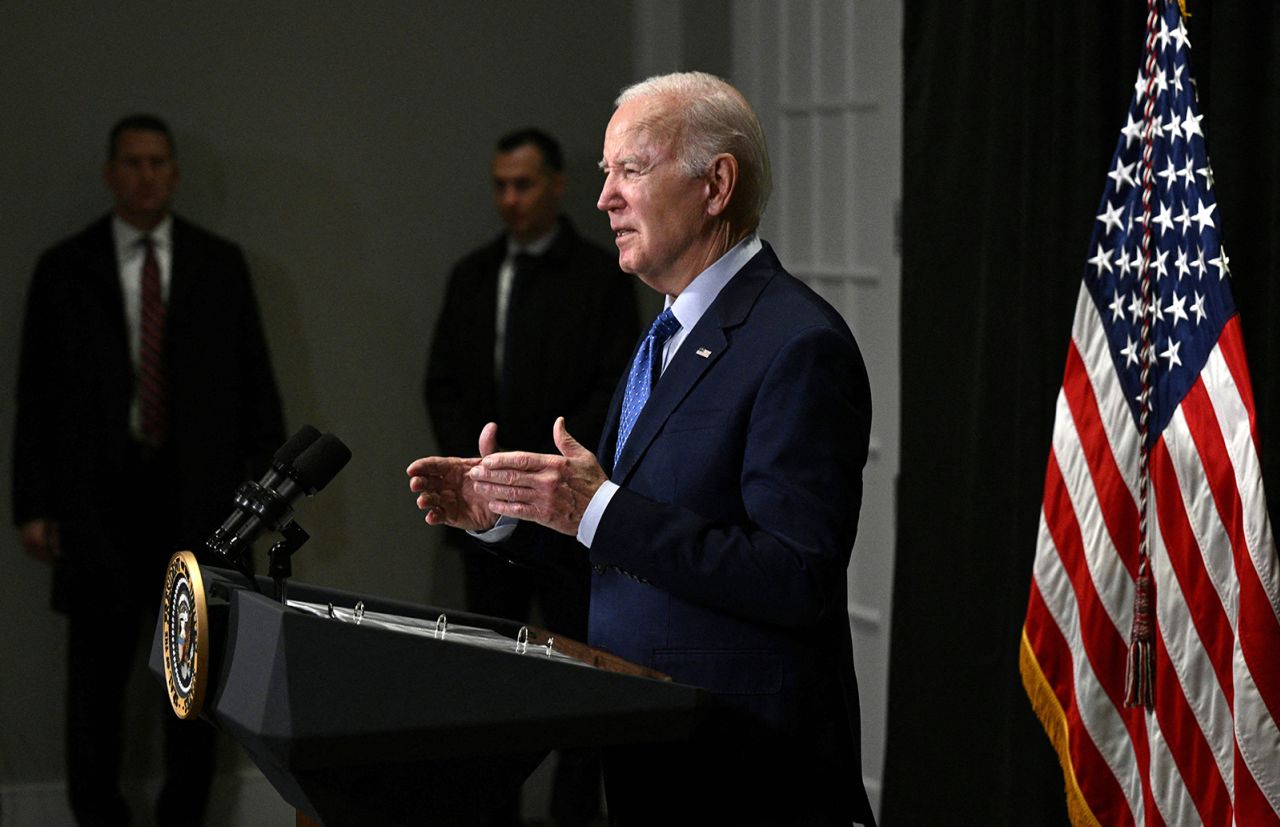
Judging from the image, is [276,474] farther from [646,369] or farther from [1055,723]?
[1055,723]

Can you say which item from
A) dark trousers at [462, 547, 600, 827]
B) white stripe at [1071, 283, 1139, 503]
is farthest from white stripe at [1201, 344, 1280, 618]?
dark trousers at [462, 547, 600, 827]

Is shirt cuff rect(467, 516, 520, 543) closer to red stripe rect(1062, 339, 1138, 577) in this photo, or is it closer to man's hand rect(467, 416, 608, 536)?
man's hand rect(467, 416, 608, 536)

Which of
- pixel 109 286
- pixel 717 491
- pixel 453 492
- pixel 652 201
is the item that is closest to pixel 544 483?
pixel 717 491

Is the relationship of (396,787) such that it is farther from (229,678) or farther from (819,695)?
(819,695)

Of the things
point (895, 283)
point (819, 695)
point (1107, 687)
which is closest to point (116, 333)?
point (895, 283)

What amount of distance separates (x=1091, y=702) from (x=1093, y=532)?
303 mm

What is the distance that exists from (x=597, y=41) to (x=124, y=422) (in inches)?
79.3

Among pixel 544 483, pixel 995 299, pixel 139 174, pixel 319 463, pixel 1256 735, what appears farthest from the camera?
pixel 139 174

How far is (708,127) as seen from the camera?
6.63ft

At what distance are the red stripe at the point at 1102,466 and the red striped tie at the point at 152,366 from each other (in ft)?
8.83

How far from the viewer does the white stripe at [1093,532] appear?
289 cm

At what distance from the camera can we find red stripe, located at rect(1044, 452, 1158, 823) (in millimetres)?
2857

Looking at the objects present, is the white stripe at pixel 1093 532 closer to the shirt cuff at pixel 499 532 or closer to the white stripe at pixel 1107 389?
the white stripe at pixel 1107 389

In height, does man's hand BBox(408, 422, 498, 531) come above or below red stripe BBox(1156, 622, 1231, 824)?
above
